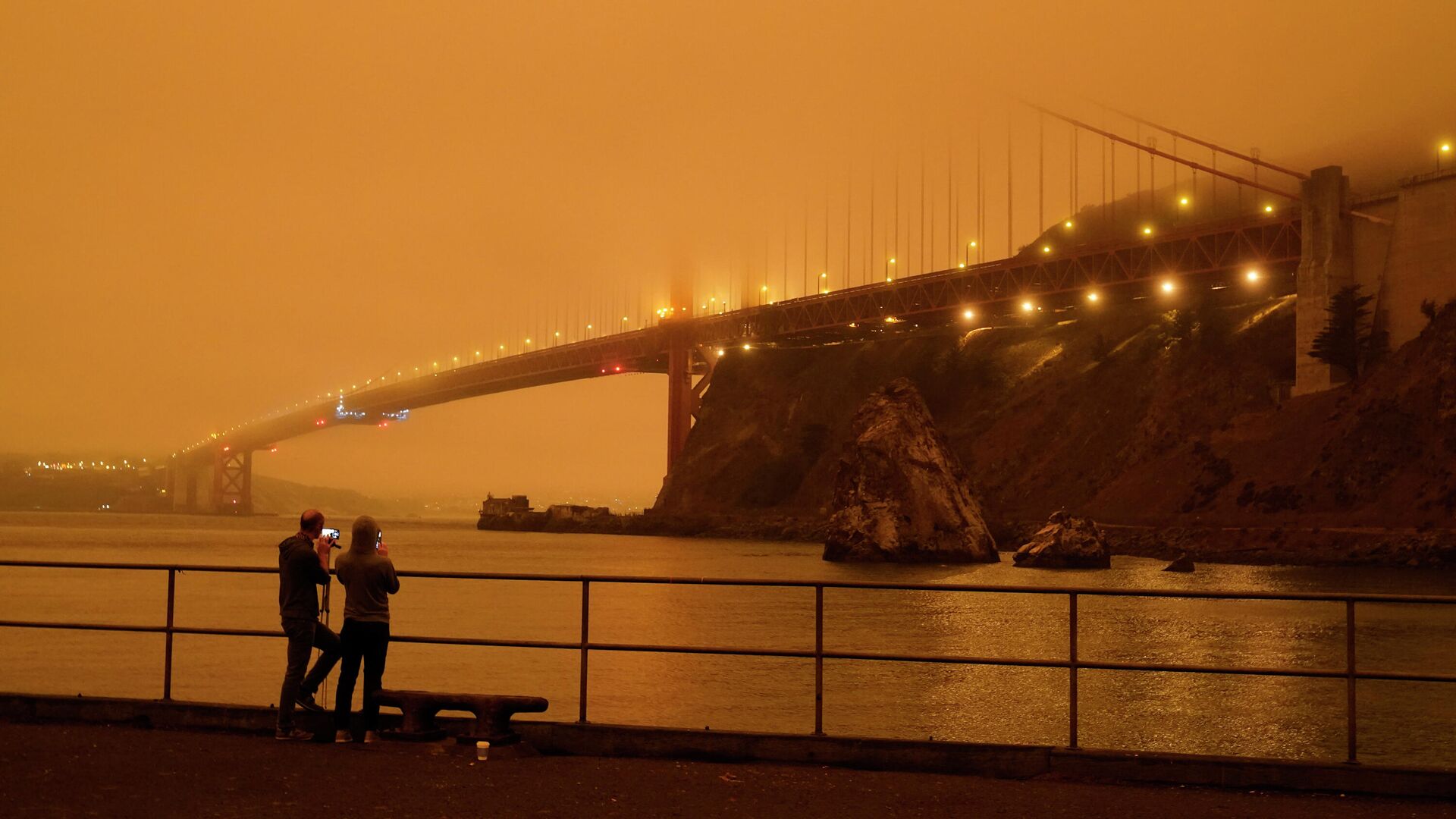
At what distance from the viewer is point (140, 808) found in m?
5.88

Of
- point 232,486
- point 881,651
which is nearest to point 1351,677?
point 881,651

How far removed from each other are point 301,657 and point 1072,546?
44.4 meters

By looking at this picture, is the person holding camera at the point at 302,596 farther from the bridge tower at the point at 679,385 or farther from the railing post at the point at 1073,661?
the bridge tower at the point at 679,385

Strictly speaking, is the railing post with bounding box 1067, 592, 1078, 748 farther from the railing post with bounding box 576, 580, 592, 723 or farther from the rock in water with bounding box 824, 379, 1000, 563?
the rock in water with bounding box 824, 379, 1000, 563

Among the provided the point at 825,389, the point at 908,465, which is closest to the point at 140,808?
the point at 908,465

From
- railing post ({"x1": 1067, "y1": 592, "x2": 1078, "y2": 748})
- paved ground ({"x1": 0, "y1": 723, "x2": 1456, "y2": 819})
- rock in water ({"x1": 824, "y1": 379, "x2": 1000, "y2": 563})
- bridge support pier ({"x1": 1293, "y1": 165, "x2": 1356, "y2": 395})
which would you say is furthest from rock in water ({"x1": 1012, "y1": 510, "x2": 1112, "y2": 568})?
paved ground ({"x1": 0, "y1": 723, "x2": 1456, "y2": 819})

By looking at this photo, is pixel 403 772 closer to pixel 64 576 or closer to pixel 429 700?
pixel 429 700

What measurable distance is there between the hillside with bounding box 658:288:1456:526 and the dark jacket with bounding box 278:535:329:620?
50.2m

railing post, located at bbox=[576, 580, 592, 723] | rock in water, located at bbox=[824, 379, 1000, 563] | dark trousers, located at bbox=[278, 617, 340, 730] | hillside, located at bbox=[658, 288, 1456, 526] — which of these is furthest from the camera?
rock in water, located at bbox=[824, 379, 1000, 563]

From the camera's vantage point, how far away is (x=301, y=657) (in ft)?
27.2

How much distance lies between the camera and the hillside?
55.3 m

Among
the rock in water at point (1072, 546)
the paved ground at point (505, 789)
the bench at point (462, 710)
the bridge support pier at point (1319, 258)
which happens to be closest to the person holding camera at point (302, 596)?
the bench at point (462, 710)

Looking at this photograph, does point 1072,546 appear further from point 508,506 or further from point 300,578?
point 508,506

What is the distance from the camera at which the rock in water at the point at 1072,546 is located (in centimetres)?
4956
